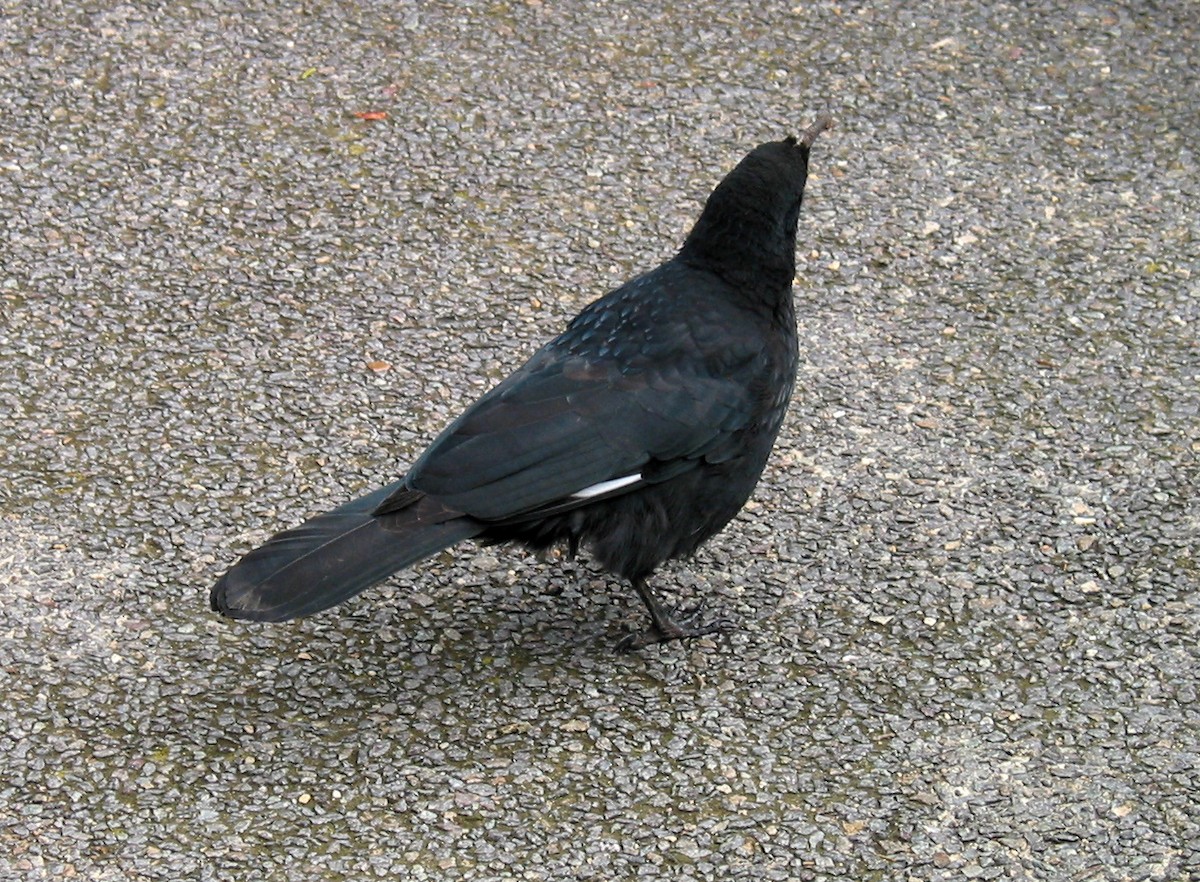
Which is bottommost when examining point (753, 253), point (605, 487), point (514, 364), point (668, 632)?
point (668, 632)

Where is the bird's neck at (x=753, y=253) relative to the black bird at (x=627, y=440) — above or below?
above

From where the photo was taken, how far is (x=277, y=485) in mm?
4945

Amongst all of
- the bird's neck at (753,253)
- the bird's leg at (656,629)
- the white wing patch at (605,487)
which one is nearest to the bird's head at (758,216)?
the bird's neck at (753,253)

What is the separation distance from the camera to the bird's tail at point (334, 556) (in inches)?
156

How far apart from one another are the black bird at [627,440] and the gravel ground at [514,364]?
37 centimetres

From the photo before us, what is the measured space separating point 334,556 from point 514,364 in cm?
159

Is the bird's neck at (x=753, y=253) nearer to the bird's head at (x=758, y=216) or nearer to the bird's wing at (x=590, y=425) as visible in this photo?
the bird's head at (x=758, y=216)

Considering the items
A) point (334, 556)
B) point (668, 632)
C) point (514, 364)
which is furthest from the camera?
point (514, 364)

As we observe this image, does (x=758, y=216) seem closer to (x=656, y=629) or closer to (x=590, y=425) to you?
(x=590, y=425)

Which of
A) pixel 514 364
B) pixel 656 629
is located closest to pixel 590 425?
pixel 656 629

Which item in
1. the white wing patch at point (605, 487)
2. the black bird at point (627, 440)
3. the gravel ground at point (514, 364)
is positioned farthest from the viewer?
the white wing patch at point (605, 487)

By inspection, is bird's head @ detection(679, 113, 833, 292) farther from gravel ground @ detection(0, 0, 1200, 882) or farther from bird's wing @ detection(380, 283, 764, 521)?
gravel ground @ detection(0, 0, 1200, 882)

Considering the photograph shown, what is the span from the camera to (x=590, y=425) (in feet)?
14.0

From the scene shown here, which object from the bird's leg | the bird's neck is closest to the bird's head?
the bird's neck
